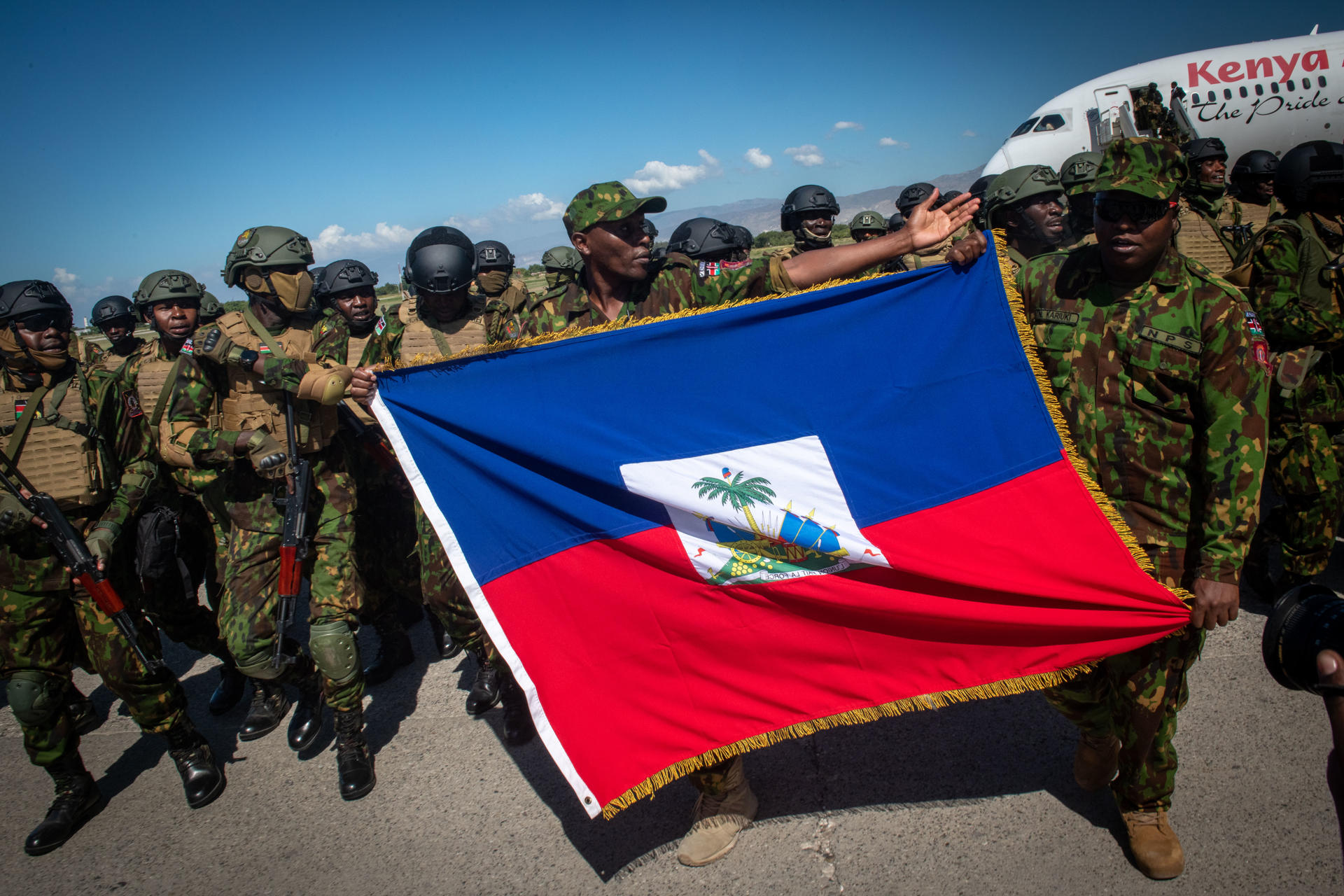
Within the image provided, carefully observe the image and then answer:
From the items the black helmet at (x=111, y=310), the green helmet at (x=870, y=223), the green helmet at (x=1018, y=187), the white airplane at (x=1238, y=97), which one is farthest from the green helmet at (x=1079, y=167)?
the white airplane at (x=1238, y=97)

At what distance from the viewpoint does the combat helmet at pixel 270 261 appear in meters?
4.50

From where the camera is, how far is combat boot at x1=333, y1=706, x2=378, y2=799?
385cm

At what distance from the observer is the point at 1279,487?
4504mm

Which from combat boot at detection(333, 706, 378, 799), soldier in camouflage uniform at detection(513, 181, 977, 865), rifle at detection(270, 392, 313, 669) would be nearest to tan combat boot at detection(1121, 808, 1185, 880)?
soldier in camouflage uniform at detection(513, 181, 977, 865)

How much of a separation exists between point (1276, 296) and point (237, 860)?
6.41 m

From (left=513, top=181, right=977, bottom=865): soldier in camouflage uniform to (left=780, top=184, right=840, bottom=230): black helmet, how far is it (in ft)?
→ 13.0

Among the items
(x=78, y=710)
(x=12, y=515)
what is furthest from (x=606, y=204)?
(x=78, y=710)

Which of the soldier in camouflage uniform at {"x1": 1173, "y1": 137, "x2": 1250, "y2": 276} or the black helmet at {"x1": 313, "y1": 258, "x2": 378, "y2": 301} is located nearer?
the black helmet at {"x1": 313, "y1": 258, "x2": 378, "y2": 301}

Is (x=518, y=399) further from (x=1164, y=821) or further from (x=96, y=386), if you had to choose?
(x=1164, y=821)

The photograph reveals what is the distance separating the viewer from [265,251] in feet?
14.8

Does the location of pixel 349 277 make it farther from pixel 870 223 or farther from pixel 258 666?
pixel 870 223

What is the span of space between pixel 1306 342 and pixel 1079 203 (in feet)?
5.23

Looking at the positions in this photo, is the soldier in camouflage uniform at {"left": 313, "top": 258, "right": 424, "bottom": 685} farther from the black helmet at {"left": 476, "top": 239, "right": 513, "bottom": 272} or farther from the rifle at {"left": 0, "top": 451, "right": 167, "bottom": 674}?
the black helmet at {"left": 476, "top": 239, "right": 513, "bottom": 272}

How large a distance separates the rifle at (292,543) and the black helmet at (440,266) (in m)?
1.19
